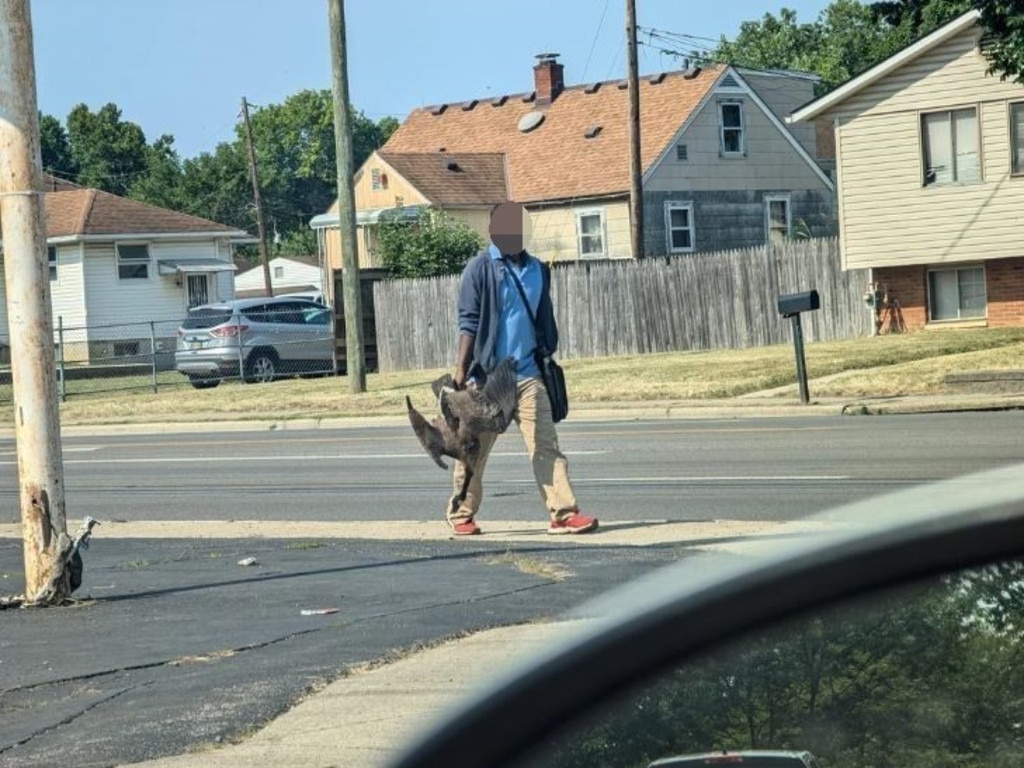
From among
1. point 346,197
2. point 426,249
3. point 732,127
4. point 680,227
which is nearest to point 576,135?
point 680,227

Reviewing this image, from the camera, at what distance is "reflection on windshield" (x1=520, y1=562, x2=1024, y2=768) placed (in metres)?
1.19

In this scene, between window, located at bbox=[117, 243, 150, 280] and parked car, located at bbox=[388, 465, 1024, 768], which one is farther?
window, located at bbox=[117, 243, 150, 280]

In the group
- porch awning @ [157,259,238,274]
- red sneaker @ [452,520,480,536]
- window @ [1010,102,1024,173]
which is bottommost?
red sneaker @ [452,520,480,536]

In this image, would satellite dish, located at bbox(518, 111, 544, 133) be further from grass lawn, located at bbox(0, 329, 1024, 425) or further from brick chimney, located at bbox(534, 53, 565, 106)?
grass lawn, located at bbox(0, 329, 1024, 425)

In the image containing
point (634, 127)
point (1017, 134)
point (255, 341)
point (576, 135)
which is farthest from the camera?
point (576, 135)

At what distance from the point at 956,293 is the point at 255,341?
13151 mm

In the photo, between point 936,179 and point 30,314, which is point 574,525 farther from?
point 936,179

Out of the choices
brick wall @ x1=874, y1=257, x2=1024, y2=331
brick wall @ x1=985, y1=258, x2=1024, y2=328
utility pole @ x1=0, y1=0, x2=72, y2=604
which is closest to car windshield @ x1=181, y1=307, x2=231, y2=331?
brick wall @ x1=874, y1=257, x2=1024, y2=331

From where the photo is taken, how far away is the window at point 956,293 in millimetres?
29859

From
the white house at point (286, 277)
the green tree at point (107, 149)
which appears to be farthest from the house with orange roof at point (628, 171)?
the green tree at point (107, 149)

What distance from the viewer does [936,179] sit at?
1182 inches

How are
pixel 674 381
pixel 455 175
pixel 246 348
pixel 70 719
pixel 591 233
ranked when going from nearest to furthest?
pixel 70 719, pixel 674 381, pixel 246 348, pixel 591 233, pixel 455 175

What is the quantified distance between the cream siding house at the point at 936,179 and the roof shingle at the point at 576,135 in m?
12.6

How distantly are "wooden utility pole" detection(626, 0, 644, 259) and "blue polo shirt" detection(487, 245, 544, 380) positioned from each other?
82.8 ft
